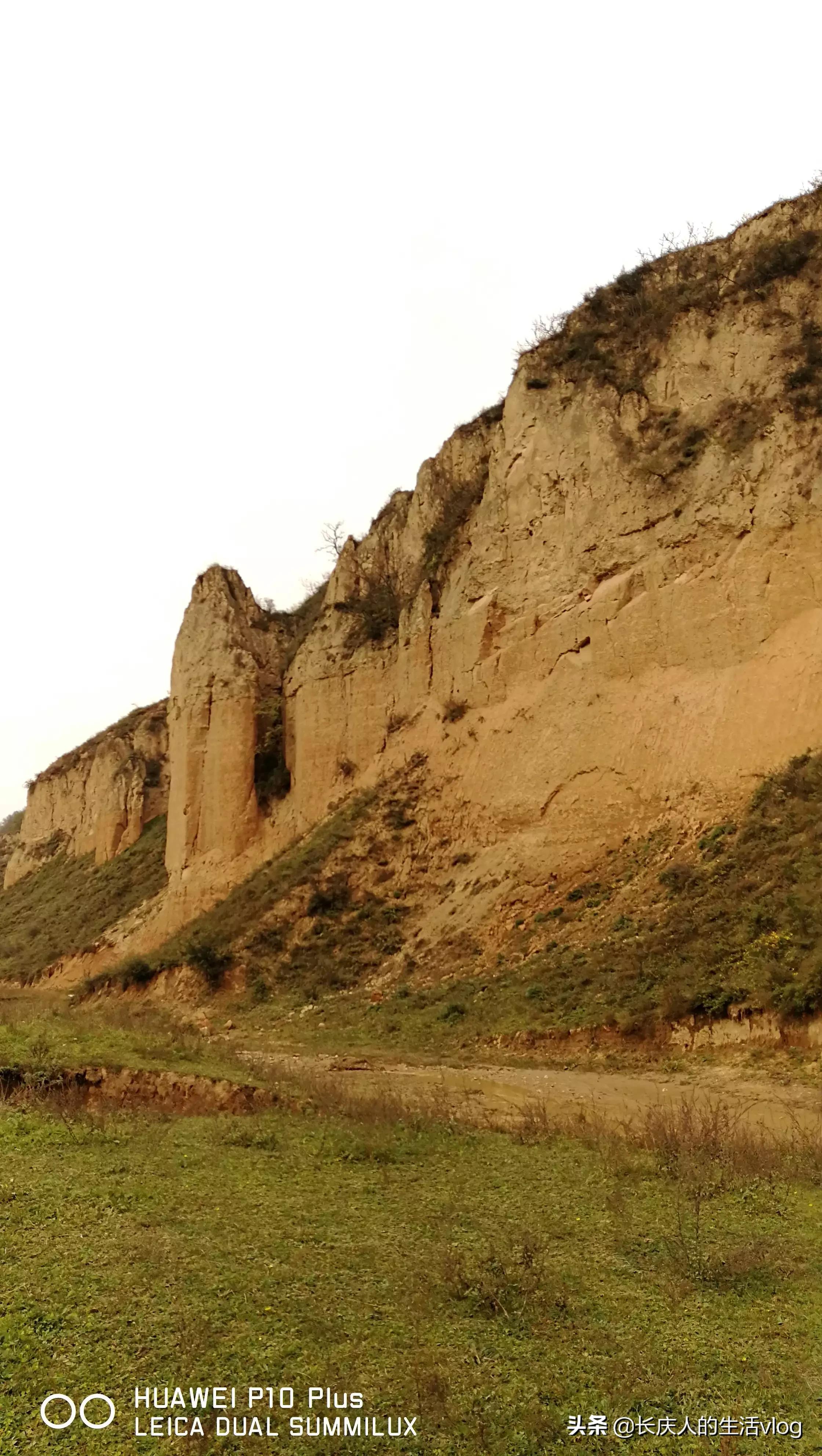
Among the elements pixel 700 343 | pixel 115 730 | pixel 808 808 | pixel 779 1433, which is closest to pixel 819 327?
pixel 700 343

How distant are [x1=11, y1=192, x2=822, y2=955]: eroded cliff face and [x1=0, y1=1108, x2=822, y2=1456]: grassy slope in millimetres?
12049

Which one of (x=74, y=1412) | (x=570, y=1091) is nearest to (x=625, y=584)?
(x=570, y=1091)

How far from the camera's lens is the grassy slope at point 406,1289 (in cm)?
355

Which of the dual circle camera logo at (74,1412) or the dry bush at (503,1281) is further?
the dry bush at (503,1281)

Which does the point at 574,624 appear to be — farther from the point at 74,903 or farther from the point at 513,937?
the point at 74,903

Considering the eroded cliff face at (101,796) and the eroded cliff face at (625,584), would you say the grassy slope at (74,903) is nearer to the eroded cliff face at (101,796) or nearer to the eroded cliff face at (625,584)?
the eroded cliff face at (101,796)

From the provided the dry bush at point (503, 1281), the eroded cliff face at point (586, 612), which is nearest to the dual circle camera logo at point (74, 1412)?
the dry bush at point (503, 1281)

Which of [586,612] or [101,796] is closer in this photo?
[586,612]

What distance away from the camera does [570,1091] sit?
11039 mm

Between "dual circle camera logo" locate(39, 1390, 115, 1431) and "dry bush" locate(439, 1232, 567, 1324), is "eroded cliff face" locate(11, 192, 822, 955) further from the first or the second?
"dual circle camera logo" locate(39, 1390, 115, 1431)

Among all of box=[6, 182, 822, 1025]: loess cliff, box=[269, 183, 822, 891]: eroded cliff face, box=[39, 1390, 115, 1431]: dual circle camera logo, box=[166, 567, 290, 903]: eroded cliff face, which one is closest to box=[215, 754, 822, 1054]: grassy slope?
box=[6, 182, 822, 1025]: loess cliff

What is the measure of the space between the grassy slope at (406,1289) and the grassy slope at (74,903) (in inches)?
1077

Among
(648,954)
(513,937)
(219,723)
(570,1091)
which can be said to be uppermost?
(219,723)

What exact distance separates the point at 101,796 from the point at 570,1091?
116ft
